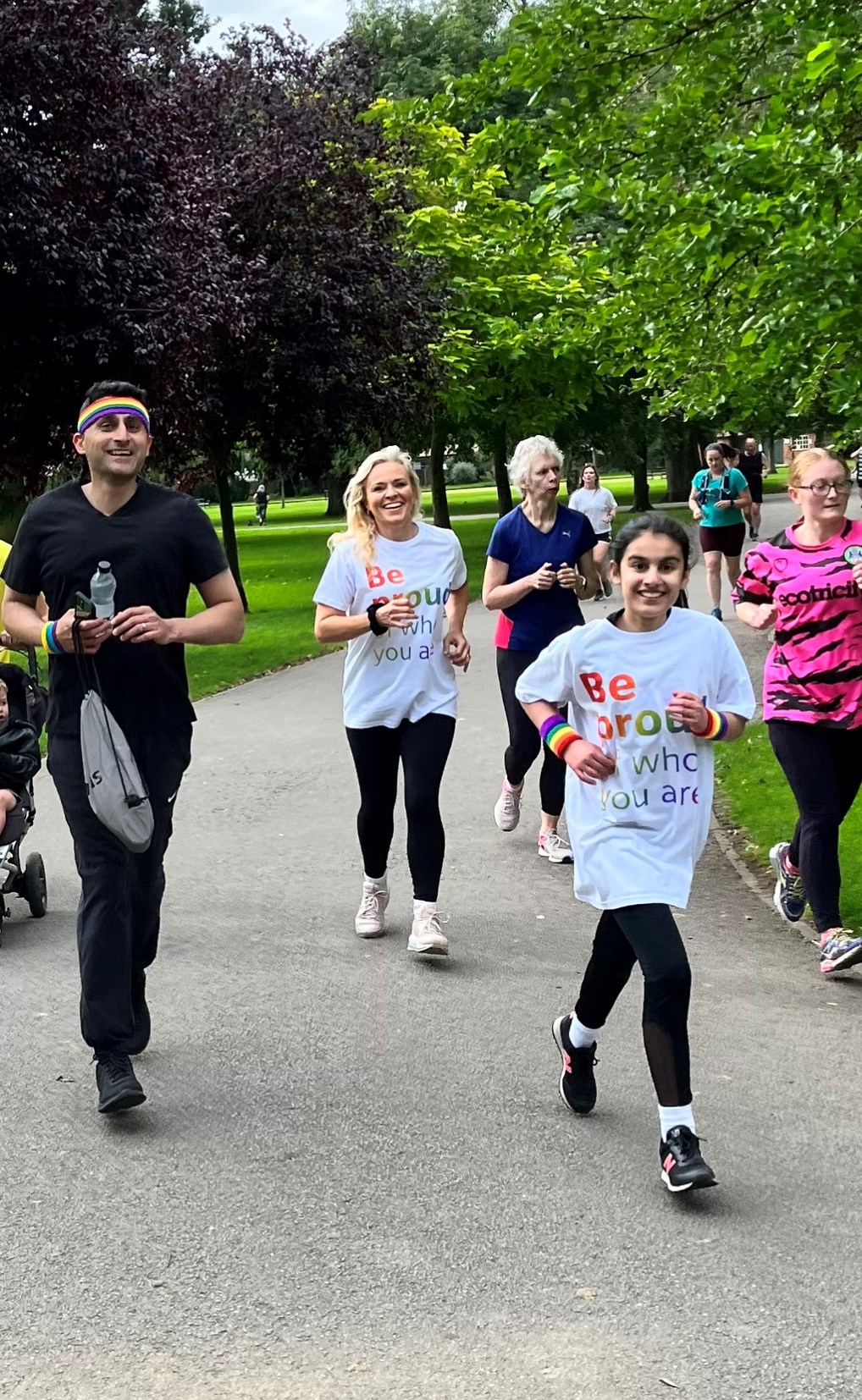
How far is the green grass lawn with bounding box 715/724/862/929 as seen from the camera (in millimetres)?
8427

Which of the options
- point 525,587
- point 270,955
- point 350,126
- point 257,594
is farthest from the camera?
point 257,594

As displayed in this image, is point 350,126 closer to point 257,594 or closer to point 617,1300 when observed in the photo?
point 257,594

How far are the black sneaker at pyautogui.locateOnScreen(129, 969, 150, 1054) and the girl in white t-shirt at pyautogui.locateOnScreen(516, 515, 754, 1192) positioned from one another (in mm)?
1570

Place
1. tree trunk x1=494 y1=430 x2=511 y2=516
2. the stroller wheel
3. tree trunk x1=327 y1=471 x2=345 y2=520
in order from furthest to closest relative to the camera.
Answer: tree trunk x1=327 y1=471 x2=345 y2=520 < tree trunk x1=494 y1=430 x2=511 y2=516 < the stroller wheel

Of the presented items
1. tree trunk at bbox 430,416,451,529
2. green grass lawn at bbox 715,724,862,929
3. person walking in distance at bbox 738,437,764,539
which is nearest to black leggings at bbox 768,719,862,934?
green grass lawn at bbox 715,724,862,929

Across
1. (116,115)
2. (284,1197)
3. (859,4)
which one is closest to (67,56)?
(116,115)

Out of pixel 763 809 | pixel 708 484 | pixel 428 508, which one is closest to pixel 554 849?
pixel 763 809

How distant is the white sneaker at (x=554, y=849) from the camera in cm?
903

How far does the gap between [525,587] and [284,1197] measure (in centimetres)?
450

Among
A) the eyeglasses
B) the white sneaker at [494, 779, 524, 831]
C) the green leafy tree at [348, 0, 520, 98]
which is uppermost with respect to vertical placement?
the green leafy tree at [348, 0, 520, 98]

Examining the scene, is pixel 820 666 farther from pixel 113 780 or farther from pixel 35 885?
pixel 35 885

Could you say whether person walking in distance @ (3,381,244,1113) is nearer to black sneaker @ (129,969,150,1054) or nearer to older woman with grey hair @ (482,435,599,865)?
black sneaker @ (129,969,150,1054)

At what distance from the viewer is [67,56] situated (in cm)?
1591

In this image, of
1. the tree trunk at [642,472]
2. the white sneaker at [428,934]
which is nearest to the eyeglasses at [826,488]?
the white sneaker at [428,934]
